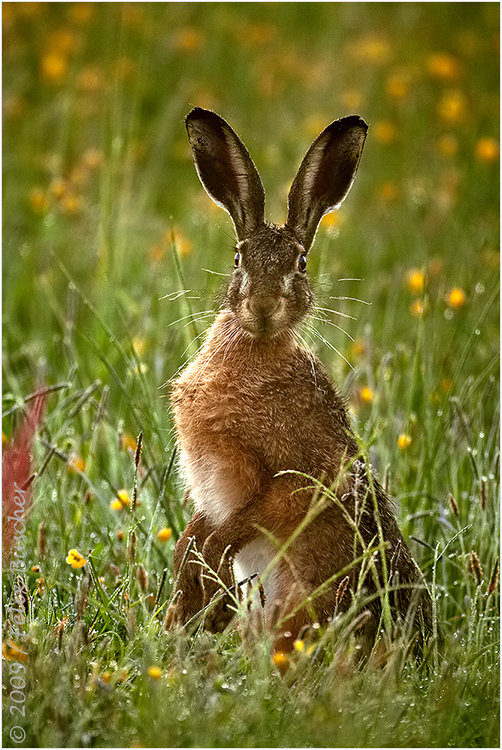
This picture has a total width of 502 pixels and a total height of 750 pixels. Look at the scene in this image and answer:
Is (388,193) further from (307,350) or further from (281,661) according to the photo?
(281,661)

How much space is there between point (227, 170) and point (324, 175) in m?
0.34

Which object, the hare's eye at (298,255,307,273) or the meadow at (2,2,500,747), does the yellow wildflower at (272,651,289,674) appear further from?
the hare's eye at (298,255,307,273)

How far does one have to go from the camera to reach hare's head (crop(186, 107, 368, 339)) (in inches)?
135

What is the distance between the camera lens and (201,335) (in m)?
4.23

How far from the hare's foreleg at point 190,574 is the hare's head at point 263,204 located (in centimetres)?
71

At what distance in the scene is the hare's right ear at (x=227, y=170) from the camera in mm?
3527

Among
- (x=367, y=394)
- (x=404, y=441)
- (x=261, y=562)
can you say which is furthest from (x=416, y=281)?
(x=261, y=562)

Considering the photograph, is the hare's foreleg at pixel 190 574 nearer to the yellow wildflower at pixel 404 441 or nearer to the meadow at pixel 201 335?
the meadow at pixel 201 335

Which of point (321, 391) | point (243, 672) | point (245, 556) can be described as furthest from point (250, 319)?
point (243, 672)

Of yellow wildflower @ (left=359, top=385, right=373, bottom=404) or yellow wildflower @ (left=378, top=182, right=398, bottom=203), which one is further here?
yellow wildflower @ (left=378, top=182, right=398, bottom=203)

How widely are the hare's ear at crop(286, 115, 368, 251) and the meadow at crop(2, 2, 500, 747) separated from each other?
1.46 ft

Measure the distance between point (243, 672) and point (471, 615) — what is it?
820mm

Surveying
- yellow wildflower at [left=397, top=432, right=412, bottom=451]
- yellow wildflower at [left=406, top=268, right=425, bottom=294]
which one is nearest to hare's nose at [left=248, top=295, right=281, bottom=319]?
yellow wildflower at [left=397, top=432, right=412, bottom=451]

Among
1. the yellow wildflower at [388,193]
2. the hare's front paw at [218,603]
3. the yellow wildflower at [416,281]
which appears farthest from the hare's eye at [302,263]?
the yellow wildflower at [388,193]
